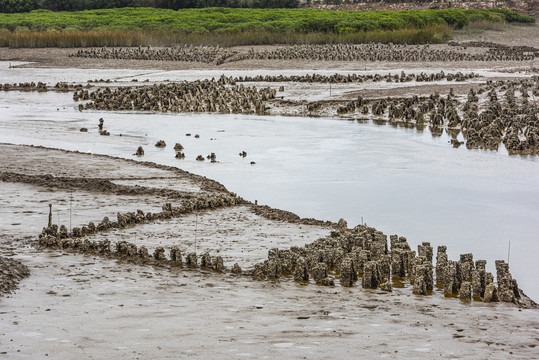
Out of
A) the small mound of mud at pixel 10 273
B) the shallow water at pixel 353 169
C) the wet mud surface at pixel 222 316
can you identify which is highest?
the shallow water at pixel 353 169

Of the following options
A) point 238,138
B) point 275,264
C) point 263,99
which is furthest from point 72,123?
point 275,264

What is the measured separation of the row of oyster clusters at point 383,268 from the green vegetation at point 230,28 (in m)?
50.6

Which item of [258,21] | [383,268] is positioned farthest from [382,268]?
[258,21]

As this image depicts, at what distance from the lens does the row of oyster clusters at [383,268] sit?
9.65 meters

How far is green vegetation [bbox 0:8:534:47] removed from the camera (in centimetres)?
6088

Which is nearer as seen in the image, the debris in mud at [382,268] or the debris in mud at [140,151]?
the debris in mud at [382,268]

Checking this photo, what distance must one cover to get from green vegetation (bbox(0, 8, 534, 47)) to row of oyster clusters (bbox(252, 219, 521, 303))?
50586mm

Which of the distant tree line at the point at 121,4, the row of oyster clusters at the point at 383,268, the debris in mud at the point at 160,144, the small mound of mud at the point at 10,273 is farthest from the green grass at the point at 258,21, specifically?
the small mound of mud at the point at 10,273

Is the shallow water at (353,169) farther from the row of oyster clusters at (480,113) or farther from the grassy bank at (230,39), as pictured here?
the grassy bank at (230,39)

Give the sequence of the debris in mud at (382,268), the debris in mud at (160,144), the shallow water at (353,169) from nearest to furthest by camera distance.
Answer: the debris in mud at (382,268), the shallow water at (353,169), the debris in mud at (160,144)

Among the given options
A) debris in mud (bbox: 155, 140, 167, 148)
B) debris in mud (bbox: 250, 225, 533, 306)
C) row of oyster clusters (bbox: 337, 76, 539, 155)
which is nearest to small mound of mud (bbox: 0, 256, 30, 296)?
debris in mud (bbox: 250, 225, 533, 306)

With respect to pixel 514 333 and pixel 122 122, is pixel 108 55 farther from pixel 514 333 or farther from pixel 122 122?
pixel 514 333

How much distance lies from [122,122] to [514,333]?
66.9 feet

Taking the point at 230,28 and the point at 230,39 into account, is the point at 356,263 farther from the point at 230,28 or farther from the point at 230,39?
the point at 230,28
